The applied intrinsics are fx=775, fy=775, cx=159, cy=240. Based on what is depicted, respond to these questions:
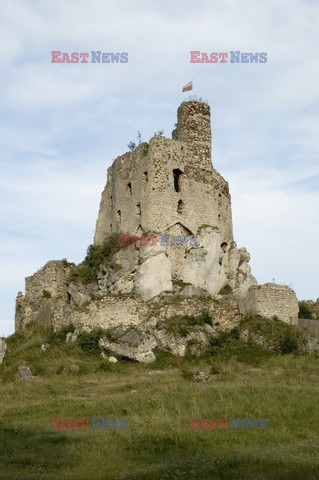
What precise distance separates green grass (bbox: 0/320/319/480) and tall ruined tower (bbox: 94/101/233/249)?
7420 millimetres

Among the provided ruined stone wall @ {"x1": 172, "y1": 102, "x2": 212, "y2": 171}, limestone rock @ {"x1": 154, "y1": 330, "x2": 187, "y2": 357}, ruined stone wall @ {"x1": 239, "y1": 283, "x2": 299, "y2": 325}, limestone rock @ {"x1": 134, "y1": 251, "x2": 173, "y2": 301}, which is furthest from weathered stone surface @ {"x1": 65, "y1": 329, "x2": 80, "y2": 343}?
ruined stone wall @ {"x1": 172, "y1": 102, "x2": 212, "y2": 171}

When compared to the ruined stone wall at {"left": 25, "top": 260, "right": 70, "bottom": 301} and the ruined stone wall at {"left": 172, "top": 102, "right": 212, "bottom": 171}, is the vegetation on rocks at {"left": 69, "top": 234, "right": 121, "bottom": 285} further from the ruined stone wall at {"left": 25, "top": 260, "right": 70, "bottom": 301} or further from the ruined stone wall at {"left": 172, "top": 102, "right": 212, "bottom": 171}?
the ruined stone wall at {"left": 172, "top": 102, "right": 212, "bottom": 171}

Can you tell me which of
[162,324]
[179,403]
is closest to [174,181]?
[162,324]

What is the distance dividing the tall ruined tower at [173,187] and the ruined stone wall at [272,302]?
5.52 meters

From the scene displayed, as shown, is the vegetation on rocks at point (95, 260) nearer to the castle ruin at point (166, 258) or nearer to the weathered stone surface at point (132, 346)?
the castle ruin at point (166, 258)

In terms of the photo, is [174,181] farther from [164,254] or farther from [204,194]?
[164,254]

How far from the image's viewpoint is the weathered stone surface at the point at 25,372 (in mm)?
30984

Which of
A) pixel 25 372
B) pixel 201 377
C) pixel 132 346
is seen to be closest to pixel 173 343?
pixel 132 346

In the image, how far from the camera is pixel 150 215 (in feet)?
125

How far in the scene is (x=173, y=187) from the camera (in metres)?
39.1

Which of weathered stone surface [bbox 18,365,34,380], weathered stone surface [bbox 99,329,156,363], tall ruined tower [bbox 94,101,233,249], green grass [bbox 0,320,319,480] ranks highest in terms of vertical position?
tall ruined tower [bbox 94,101,233,249]

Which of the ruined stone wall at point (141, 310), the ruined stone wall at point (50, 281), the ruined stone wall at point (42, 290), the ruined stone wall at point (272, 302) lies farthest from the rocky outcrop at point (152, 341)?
the ruined stone wall at point (50, 281)

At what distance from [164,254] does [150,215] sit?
2.18 metres

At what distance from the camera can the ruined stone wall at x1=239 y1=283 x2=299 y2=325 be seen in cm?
3491
